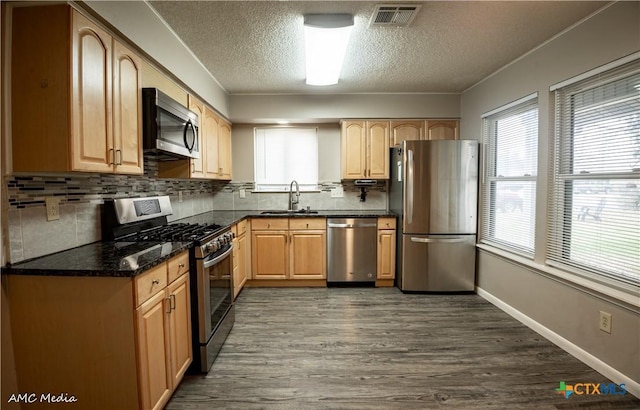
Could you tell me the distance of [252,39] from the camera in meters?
2.35

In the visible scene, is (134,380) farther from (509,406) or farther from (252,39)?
(252,39)

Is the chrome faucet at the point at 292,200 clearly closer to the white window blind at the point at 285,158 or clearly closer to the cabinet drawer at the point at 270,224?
the white window blind at the point at 285,158

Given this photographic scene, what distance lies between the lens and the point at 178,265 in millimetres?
1747

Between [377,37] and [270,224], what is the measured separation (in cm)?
231

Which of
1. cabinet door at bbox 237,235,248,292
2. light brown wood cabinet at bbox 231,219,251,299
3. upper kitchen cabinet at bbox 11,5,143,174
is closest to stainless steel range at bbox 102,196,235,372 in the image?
upper kitchen cabinet at bbox 11,5,143,174

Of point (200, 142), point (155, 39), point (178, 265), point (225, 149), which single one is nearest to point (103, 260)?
point (178, 265)

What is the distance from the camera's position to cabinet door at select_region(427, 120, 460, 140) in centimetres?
386

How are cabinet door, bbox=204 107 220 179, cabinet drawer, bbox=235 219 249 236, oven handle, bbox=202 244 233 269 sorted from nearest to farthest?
oven handle, bbox=202 244 233 269 < cabinet door, bbox=204 107 220 179 < cabinet drawer, bbox=235 219 249 236

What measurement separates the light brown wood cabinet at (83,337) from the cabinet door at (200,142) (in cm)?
149

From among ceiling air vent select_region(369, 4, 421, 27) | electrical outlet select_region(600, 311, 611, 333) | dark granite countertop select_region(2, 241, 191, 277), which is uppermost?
ceiling air vent select_region(369, 4, 421, 27)

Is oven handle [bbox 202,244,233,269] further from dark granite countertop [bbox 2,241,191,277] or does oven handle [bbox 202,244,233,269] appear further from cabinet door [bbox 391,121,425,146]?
cabinet door [bbox 391,121,425,146]

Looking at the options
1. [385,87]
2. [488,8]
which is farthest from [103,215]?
[385,87]

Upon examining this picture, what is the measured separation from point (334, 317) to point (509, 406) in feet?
4.88

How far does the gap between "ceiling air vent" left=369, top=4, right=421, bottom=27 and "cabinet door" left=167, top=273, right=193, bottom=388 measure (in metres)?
2.13
